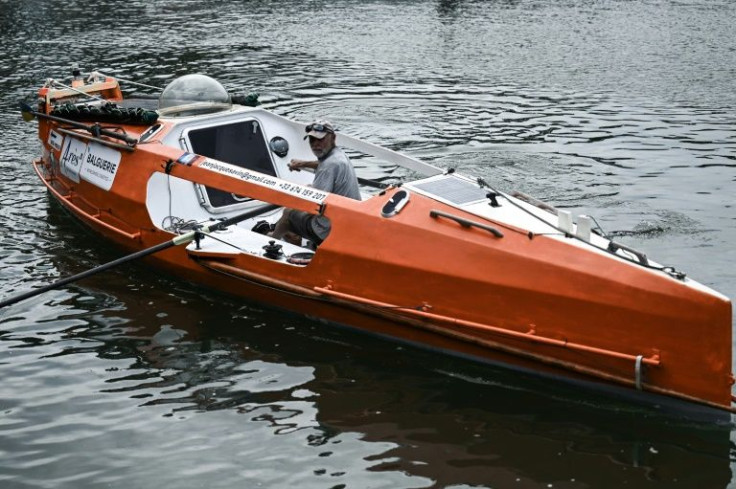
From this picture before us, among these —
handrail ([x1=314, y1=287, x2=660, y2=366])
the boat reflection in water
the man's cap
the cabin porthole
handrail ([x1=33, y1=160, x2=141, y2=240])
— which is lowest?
the boat reflection in water

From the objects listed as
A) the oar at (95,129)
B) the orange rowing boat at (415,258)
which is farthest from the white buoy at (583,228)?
the oar at (95,129)

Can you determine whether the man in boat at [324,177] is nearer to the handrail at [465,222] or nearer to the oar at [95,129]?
the handrail at [465,222]

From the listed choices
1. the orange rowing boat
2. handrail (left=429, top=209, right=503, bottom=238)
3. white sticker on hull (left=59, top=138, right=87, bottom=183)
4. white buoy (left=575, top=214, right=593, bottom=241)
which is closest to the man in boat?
the orange rowing boat

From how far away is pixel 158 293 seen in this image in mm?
11984

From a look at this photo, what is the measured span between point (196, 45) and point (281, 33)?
2.68 m

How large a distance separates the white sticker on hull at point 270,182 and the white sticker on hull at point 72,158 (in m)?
2.87

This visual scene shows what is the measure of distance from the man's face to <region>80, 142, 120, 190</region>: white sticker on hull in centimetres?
274

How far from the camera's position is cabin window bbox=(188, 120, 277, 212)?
12719mm

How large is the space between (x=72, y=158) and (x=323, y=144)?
4166 mm

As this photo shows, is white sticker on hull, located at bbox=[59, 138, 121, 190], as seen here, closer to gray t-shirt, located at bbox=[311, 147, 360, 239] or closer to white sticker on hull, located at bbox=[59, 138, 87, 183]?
white sticker on hull, located at bbox=[59, 138, 87, 183]

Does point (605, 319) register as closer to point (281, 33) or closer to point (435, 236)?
point (435, 236)

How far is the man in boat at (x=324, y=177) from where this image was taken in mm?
10938

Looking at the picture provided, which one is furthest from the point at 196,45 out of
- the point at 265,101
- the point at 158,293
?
the point at 158,293

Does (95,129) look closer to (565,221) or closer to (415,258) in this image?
(415,258)
